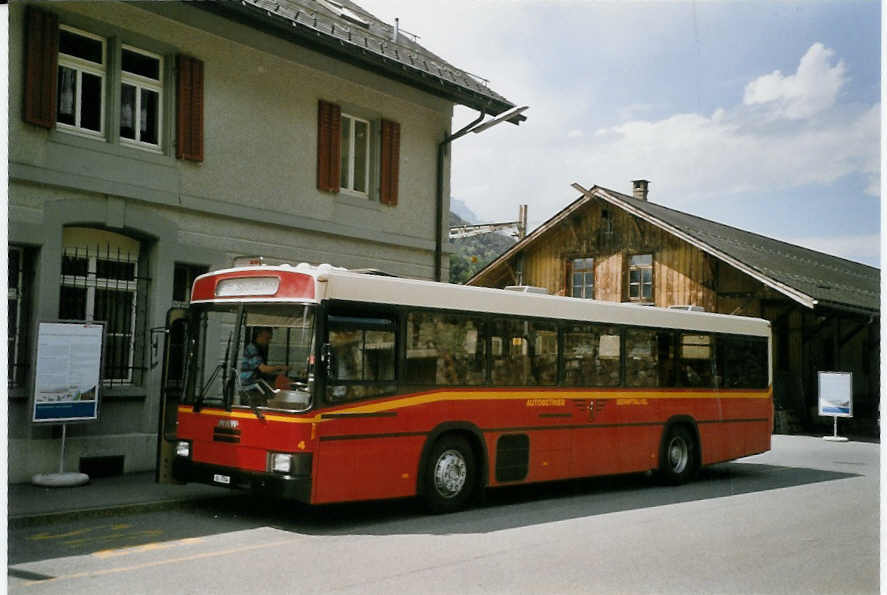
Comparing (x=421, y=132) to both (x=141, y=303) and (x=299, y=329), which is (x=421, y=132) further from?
(x=299, y=329)

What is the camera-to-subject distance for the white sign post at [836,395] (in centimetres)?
2200

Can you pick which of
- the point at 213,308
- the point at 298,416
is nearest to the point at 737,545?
the point at 298,416

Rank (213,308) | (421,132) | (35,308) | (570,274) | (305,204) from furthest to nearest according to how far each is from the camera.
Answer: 1. (570,274)
2. (421,132)
3. (305,204)
4. (35,308)
5. (213,308)

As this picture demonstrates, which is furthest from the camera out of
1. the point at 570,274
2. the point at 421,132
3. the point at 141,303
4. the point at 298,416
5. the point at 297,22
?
the point at 570,274

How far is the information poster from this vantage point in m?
10.4

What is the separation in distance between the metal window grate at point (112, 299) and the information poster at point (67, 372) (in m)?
0.49

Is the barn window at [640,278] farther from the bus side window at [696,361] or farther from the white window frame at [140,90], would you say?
the white window frame at [140,90]

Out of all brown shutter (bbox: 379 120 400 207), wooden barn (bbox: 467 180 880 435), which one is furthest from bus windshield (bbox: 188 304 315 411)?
wooden barn (bbox: 467 180 880 435)

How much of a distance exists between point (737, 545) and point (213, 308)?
5.75 metres

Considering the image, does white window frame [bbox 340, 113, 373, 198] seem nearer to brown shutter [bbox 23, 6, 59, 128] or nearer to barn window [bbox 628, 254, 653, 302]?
brown shutter [bbox 23, 6, 59, 128]

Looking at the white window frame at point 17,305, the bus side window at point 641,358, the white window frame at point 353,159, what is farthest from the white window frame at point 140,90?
the bus side window at point 641,358

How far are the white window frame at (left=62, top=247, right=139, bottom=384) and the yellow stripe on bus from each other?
266cm

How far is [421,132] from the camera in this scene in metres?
16.8

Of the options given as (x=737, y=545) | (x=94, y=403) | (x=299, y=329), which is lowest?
(x=737, y=545)
